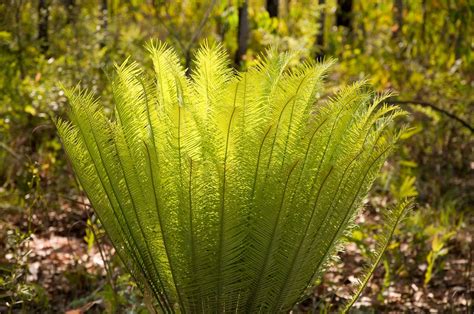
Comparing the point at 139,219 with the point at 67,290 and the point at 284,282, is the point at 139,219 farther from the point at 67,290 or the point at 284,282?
the point at 67,290

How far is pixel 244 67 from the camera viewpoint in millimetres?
5559

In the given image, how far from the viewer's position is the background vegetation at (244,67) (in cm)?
350

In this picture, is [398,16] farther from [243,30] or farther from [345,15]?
[243,30]

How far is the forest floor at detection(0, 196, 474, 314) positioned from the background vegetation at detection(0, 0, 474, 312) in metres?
0.01

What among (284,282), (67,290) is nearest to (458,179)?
(67,290)

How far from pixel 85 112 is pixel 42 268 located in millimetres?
1984

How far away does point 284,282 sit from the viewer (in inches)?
79.3

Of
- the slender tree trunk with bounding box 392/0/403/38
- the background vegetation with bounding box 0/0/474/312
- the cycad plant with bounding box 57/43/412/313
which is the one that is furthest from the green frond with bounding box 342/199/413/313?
the slender tree trunk with bounding box 392/0/403/38

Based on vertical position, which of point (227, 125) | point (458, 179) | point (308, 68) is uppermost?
point (458, 179)

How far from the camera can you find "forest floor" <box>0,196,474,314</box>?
3.49 metres

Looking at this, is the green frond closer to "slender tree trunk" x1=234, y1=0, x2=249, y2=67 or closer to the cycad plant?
the cycad plant

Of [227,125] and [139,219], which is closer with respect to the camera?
[227,125]

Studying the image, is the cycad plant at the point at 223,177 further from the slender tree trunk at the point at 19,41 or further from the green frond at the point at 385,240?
the slender tree trunk at the point at 19,41

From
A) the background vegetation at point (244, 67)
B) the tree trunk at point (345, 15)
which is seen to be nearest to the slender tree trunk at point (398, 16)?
the background vegetation at point (244, 67)
